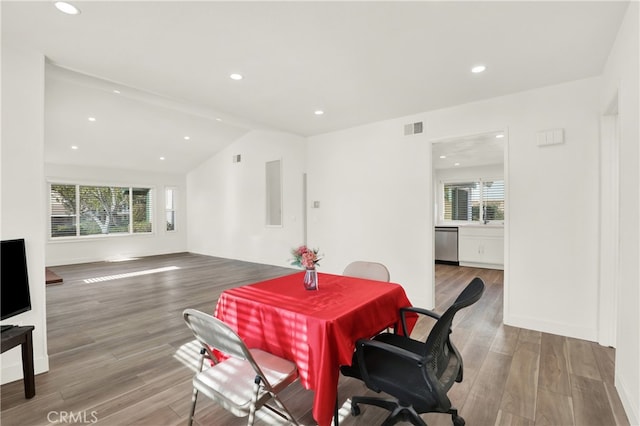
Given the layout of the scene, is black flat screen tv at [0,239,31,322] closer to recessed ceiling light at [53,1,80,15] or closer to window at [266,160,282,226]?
recessed ceiling light at [53,1,80,15]

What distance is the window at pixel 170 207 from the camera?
9.66 metres

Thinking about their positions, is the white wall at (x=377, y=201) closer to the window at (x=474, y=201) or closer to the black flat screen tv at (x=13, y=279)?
the black flat screen tv at (x=13, y=279)

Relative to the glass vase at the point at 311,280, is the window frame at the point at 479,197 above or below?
above

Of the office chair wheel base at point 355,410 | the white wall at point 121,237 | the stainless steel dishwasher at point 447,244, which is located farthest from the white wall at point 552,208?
the white wall at point 121,237

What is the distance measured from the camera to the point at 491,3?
1998mm

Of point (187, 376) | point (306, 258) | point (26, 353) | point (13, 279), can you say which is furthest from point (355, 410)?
point (13, 279)

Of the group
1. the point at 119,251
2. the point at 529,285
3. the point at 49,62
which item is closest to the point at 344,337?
the point at 529,285

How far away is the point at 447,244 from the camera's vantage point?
7.21 metres

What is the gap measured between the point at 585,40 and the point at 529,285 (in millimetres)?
2491

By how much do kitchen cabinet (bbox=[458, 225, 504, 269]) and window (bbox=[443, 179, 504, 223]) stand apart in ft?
3.19

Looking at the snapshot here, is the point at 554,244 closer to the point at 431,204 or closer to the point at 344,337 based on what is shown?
the point at 431,204

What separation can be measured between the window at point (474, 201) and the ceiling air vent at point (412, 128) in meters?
4.16

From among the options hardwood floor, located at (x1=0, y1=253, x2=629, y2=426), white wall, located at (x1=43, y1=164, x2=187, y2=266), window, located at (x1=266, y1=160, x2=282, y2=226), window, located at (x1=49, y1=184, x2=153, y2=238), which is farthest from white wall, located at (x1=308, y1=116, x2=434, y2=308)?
window, located at (x1=49, y1=184, x2=153, y2=238)

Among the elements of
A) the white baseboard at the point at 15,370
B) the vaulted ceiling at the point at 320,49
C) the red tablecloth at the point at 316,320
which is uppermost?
the vaulted ceiling at the point at 320,49
